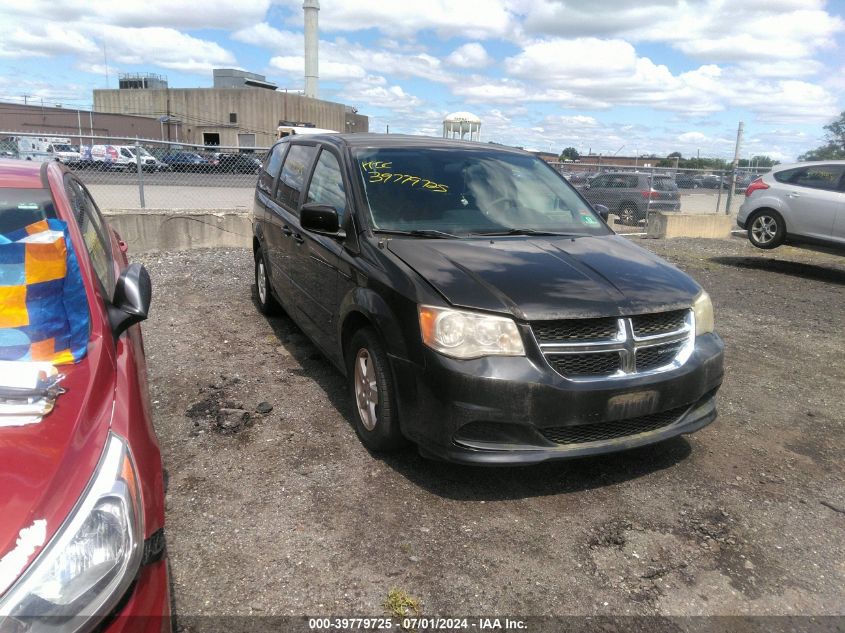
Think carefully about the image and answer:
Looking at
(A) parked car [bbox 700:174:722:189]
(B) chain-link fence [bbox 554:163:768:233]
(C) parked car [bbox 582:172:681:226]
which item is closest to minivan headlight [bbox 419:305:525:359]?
(B) chain-link fence [bbox 554:163:768:233]

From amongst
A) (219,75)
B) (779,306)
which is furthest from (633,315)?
(219,75)

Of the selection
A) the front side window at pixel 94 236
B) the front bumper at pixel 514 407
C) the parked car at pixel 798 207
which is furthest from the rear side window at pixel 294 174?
the parked car at pixel 798 207

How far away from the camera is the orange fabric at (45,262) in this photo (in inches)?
94.1

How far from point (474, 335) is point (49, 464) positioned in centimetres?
187

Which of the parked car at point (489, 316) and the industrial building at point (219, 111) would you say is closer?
Result: the parked car at point (489, 316)

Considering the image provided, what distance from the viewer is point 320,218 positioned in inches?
155

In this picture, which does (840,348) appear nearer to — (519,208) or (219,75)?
(519,208)

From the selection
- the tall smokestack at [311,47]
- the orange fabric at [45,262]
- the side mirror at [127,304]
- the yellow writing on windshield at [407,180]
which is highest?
the tall smokestack at [311,47]

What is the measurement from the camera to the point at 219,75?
87.4 meters

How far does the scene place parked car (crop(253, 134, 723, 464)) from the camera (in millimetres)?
3043

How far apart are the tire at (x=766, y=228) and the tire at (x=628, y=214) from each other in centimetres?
454

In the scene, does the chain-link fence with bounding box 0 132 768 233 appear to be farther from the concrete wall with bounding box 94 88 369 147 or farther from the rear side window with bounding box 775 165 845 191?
the concrete wall with bounding box 94 88 369 147

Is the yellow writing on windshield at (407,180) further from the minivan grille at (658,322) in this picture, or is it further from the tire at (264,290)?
the tire at (264,290)

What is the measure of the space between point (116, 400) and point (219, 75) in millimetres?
95507
